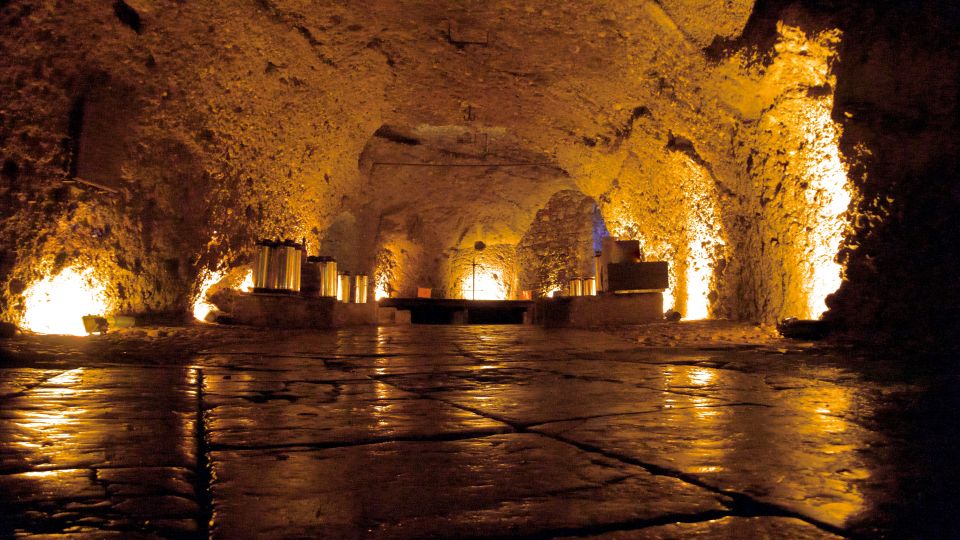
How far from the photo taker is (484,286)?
1648cm

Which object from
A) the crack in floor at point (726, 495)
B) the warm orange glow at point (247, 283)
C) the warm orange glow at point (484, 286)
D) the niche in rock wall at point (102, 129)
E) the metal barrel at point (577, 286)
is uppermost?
the niche in rock wall at point (102, 129)

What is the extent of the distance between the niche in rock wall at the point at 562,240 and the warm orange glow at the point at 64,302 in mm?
11309

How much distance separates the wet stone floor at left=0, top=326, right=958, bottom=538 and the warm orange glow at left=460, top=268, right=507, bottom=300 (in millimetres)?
13757

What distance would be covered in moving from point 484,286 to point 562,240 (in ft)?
7.69

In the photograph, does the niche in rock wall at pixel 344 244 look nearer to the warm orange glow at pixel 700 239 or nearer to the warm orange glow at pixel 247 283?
the warm orange glow at pixel 247 283

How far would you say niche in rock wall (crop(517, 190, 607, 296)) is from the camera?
51.0ft

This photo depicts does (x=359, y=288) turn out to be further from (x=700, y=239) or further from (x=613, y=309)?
(x=700, y=239)

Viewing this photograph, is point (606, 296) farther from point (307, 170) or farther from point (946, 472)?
point (946, 472)

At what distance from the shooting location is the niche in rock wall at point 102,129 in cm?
506

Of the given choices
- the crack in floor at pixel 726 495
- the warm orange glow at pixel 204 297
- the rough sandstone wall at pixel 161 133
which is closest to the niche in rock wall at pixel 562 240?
the rough sandstone wall at pixel 161 133

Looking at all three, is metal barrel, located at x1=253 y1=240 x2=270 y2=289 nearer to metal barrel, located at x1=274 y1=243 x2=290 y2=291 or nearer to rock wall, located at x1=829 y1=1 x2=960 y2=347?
metal barrel, located at x1=274 y1=243 x2=290 y2=291

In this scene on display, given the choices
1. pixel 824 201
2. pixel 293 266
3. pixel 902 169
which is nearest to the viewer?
pixel 902 169

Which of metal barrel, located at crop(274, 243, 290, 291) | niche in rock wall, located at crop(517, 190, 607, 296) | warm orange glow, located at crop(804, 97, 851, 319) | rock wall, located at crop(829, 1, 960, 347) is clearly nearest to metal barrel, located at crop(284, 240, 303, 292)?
metal barrel, located at crop(274, 243, 290, 291)

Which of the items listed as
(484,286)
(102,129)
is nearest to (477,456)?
(102,129)
